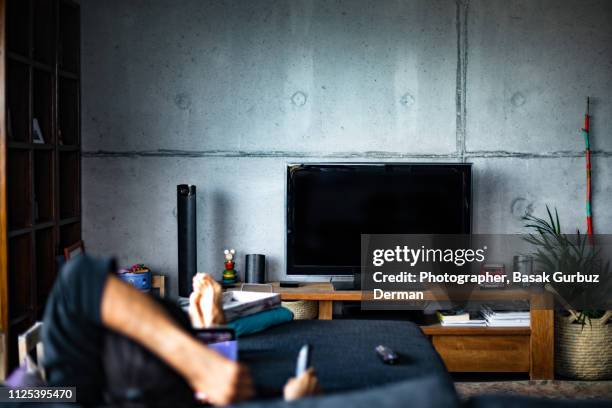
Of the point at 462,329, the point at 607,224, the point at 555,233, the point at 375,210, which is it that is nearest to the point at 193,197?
the point at 375,210

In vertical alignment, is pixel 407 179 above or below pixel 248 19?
below

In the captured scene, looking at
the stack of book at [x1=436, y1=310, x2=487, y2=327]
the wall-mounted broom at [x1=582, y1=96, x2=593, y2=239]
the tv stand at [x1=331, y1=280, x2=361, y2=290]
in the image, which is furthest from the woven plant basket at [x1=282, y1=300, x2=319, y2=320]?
the wall-mounted broom at [x1=582, y1=96, x2=593, y2=239]

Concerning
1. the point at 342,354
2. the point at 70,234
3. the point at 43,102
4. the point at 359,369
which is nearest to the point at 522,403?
the point at 359,369

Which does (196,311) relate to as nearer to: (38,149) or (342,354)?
(342,354)

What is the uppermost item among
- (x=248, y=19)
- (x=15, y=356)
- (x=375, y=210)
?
(x=248, y=19)

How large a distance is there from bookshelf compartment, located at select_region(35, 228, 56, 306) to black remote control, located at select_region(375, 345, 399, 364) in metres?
2.66

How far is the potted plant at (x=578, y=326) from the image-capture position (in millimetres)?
4074

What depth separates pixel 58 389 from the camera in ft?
4.77

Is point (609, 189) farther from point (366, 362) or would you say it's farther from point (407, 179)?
point (366, 362)

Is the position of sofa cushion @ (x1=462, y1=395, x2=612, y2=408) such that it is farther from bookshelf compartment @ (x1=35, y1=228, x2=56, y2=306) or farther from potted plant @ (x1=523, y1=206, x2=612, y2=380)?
bookshelf compartment @ (x1=35, y1=228, x2=56, y2=306)

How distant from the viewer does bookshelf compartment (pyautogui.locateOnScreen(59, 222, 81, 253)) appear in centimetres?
448

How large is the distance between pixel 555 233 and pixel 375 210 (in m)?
1.20

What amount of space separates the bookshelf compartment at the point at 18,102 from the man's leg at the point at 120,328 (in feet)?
8.96
